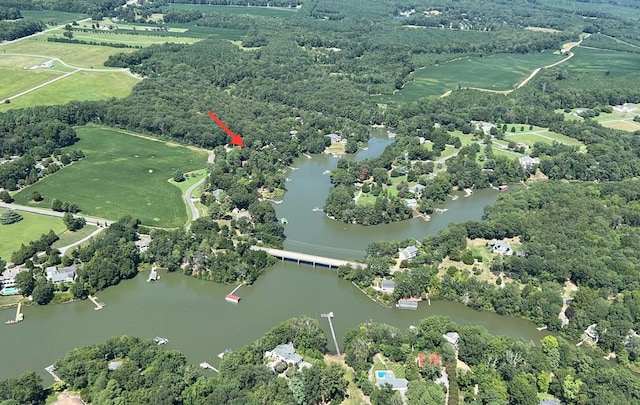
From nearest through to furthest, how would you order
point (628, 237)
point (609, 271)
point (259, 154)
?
point (609, 271) < point (628, 237) < point (259, 154)

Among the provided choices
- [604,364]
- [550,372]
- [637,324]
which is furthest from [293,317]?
[637,324]

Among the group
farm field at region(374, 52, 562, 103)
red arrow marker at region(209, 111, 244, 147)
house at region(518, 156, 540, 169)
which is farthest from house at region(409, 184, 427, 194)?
farm field at region(374, 52, 562, 103)

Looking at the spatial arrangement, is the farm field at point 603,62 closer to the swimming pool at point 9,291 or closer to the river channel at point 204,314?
the river channel at point 204,314

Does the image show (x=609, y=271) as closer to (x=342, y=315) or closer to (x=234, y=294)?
(x=342, y=315)

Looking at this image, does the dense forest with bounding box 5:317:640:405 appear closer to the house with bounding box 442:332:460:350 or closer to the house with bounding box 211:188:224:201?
the house with bounding box 442:332:460:350

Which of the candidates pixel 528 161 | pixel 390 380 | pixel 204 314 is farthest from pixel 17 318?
pixel 528 161

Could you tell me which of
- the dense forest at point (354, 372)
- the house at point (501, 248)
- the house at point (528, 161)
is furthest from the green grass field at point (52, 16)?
the house at point (501, 248)

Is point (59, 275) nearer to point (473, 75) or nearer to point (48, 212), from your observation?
point (48, 212)
